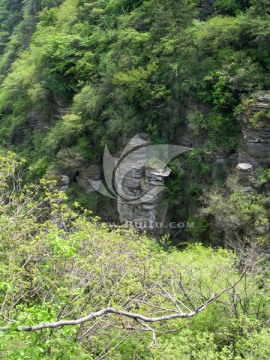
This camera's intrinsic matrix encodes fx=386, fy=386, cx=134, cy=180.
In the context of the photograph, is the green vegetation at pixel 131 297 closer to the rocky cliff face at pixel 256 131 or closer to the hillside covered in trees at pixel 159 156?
the hillside covered in trees at pixel 159 156

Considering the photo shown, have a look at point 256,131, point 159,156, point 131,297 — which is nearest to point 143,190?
point 159,156

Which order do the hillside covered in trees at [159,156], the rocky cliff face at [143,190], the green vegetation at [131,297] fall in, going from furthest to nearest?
the rocky cliff face at [143,190]
the hillside covered in trees at [159,156]
the green vegetation at [131,297]

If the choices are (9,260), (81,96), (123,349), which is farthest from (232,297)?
(81,96)

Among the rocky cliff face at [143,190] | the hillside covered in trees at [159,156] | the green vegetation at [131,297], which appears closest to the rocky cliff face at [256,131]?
the hillside covered in trees at [159,156]

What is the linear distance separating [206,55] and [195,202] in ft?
20.0

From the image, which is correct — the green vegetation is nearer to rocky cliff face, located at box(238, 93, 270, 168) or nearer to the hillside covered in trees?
the hillside covered in trees

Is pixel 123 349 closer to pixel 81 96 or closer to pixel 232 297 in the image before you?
pixel 232 297

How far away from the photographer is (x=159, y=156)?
650 inches

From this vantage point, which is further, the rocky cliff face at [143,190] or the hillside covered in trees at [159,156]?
the rocky cliff face at [143,190]

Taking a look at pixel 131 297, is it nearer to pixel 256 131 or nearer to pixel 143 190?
pixel 256 131

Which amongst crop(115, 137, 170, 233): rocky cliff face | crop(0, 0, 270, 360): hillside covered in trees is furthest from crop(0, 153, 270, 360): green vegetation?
crop(115, 137, 170, 233): rocky cliff face

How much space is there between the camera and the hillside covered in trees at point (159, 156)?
9.31 meters

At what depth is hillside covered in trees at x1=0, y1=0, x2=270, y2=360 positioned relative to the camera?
931 cm

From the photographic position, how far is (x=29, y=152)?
22.2 metres
